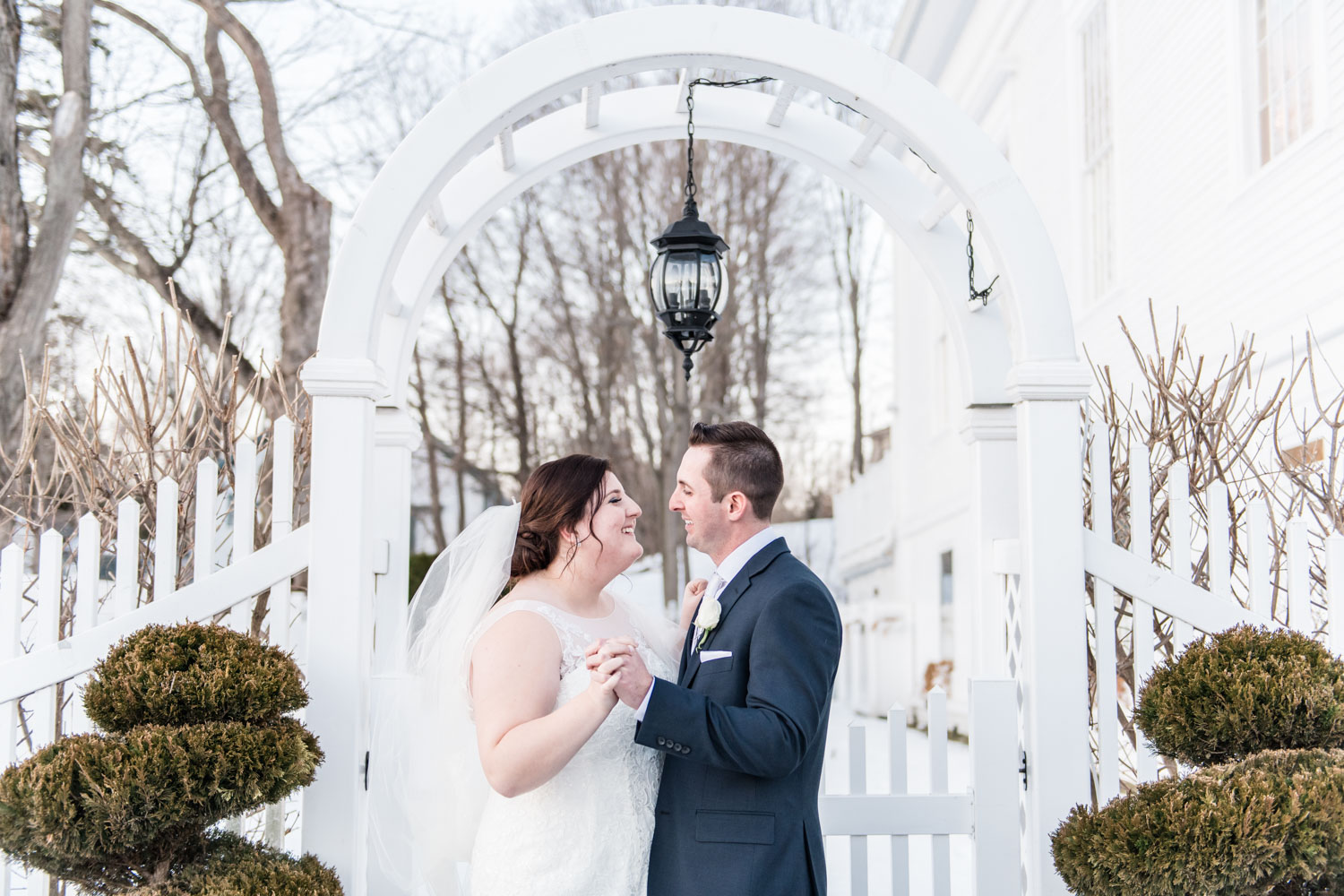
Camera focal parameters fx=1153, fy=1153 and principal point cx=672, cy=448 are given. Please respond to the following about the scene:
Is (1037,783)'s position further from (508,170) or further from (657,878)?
(508,170)

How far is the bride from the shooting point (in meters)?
2.82

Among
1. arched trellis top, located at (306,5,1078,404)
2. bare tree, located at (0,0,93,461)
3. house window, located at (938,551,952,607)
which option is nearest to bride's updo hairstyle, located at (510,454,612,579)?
arched trellis top, located at (306,5,1078,404)

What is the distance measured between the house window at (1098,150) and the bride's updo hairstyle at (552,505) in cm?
724

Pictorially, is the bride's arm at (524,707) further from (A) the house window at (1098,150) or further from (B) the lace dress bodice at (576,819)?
(A) the house window at (1098,150)

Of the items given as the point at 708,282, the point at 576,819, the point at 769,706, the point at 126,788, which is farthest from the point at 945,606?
the point at 126,788

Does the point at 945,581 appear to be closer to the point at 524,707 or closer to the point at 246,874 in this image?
the point at 524,707

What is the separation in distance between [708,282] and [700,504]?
158cm

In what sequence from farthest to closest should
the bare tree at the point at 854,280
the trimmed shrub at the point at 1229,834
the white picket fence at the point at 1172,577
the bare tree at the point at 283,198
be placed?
the bare tree at the point at 854,280
the bare tree at the point at 283,198
the white picket fence at the point at 1172,577
the trimmed shrub at the point at 1229,834

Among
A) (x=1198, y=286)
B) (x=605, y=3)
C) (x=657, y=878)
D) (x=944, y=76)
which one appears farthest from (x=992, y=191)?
(x=605, y=3)

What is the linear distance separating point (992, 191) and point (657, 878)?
2.21m

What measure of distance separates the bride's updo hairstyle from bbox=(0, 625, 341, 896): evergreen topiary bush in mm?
701

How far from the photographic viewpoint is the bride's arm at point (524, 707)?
2.70 metres

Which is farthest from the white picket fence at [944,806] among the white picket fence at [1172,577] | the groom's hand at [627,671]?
the groom's hand at [627,671]

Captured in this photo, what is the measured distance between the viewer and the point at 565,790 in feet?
9.76
